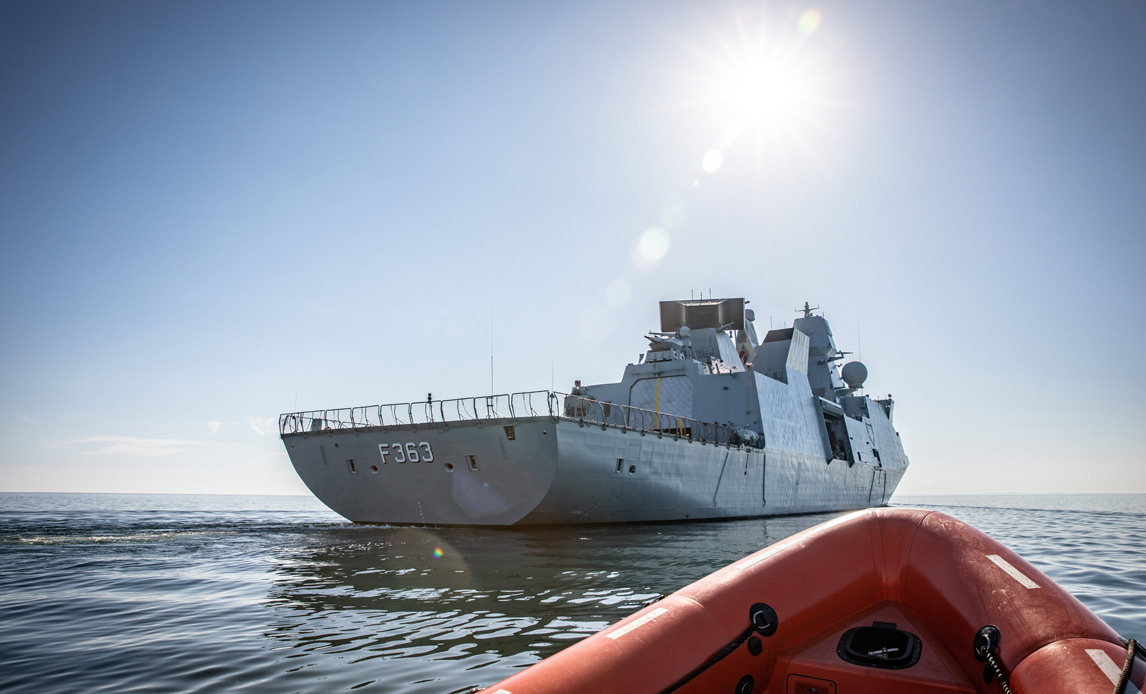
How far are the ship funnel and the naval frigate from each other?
6190 mm

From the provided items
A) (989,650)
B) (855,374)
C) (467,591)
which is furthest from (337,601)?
(855,374)

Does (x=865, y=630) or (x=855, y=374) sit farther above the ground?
(x=855, y=374)

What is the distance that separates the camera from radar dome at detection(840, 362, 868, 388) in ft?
121

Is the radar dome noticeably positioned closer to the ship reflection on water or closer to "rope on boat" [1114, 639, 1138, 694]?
the ship reflection on water

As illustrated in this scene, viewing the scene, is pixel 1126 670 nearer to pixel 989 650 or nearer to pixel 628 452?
pixel 989 650

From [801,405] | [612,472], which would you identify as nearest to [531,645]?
[612,472]

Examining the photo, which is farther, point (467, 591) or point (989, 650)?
point (467, 591)

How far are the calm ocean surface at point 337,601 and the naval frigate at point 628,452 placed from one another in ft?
5.33

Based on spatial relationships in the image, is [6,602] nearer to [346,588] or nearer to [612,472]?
[346,588]

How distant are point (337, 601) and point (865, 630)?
659 centimetres

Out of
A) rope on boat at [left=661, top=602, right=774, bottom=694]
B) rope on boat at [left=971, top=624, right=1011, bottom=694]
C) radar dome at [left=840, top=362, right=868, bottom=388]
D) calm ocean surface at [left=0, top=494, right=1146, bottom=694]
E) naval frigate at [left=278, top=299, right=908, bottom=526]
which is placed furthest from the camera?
radar dome at [left=840, top=362, right=868, bottom=388]

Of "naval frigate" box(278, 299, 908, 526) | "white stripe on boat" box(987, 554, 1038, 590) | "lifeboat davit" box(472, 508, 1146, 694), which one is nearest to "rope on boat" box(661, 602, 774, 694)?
"lifeboat davit" box(472, 508, 1146, 694)

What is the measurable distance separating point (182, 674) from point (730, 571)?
4.44 m

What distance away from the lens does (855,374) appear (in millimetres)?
36844
